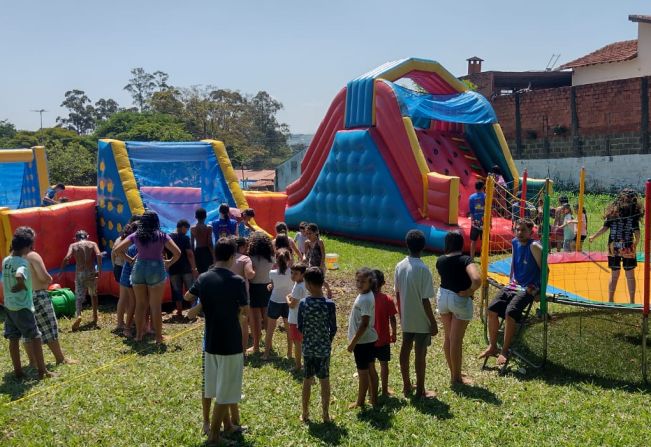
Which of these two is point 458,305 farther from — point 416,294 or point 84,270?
point 84,270

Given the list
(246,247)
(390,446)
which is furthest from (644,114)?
(390,446)

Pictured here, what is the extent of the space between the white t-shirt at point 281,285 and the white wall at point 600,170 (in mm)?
18105

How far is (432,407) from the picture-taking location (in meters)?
5.43

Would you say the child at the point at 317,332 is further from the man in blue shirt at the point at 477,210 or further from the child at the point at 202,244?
the man in blue shirt at the point at 477,210

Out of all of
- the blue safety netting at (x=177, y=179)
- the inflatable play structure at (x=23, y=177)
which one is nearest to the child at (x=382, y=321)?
the blue safety netting at (x=177, y=179)

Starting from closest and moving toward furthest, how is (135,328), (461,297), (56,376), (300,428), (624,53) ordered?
(300,428) < (461,297) < (56,376) < (135,328) < (624,53)

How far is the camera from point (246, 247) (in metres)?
7.17

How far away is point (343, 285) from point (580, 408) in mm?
5643

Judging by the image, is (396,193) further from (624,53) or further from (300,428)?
(624,53)

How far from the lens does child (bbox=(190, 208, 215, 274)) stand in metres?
8.40

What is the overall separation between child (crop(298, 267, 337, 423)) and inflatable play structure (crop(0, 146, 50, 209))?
33.8ft

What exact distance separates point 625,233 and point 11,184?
1304 cm

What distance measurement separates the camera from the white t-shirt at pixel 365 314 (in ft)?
16.9

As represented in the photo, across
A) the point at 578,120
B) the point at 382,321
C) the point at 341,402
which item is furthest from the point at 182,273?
the point at 578,120
